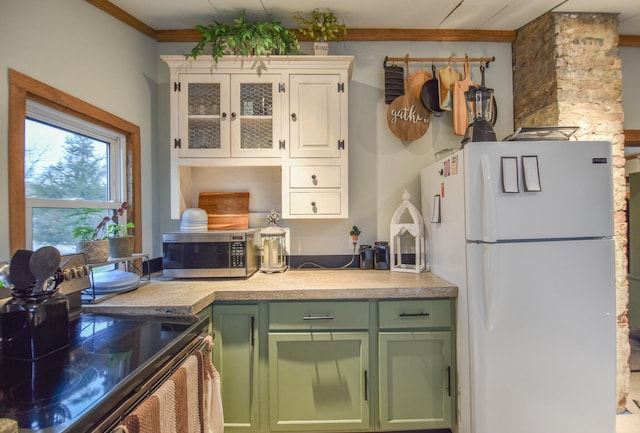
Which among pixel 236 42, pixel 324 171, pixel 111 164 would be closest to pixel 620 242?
pixel 324 171

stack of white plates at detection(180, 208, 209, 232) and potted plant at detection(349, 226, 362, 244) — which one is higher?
stack of white plates at detection(180, 208, 209, 232)

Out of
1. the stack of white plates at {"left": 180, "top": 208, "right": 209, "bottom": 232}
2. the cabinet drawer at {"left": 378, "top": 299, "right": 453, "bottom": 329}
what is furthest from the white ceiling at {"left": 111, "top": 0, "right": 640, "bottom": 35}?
the cabinet drawer at {"left": 378, "top": 299, "right": 453, "bottom": 329}

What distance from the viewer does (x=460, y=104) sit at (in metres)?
2.29

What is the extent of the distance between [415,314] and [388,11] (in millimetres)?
1949

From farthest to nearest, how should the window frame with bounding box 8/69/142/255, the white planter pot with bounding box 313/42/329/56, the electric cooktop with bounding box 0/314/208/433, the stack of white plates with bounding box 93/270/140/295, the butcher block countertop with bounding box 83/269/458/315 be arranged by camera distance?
the white planter pot with bounding box 313/42/329/56 → the stack of white plates with bounding box 93/270/140/295 → the butcher block countertop with bounding box 83/269/458/315 → the window frame with bounding box 8/69/142/255 → the electric cooktop with bounding box 0/314/208/433

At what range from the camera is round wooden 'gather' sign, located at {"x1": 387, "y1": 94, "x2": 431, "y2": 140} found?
7.66ft

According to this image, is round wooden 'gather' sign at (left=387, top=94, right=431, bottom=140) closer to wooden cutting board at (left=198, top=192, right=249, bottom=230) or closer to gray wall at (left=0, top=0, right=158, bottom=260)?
wooden cutting board at (left=198, top=192, right=249, bottom=230)

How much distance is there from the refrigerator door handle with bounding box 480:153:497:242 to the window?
211cm

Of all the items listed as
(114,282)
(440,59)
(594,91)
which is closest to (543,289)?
(594,91)

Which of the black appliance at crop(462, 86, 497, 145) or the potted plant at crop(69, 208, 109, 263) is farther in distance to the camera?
the black appliance at crop(462, 86, 497, 145)

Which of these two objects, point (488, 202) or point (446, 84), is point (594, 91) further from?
point (488, 202)

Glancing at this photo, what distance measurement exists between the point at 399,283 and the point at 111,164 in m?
1.96

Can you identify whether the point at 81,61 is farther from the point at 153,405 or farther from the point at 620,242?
the point at 620,242

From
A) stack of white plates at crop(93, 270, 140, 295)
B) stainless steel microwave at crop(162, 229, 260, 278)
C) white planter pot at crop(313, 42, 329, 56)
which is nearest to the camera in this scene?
stack of white plates at crop(93, 270, 140, 295)
